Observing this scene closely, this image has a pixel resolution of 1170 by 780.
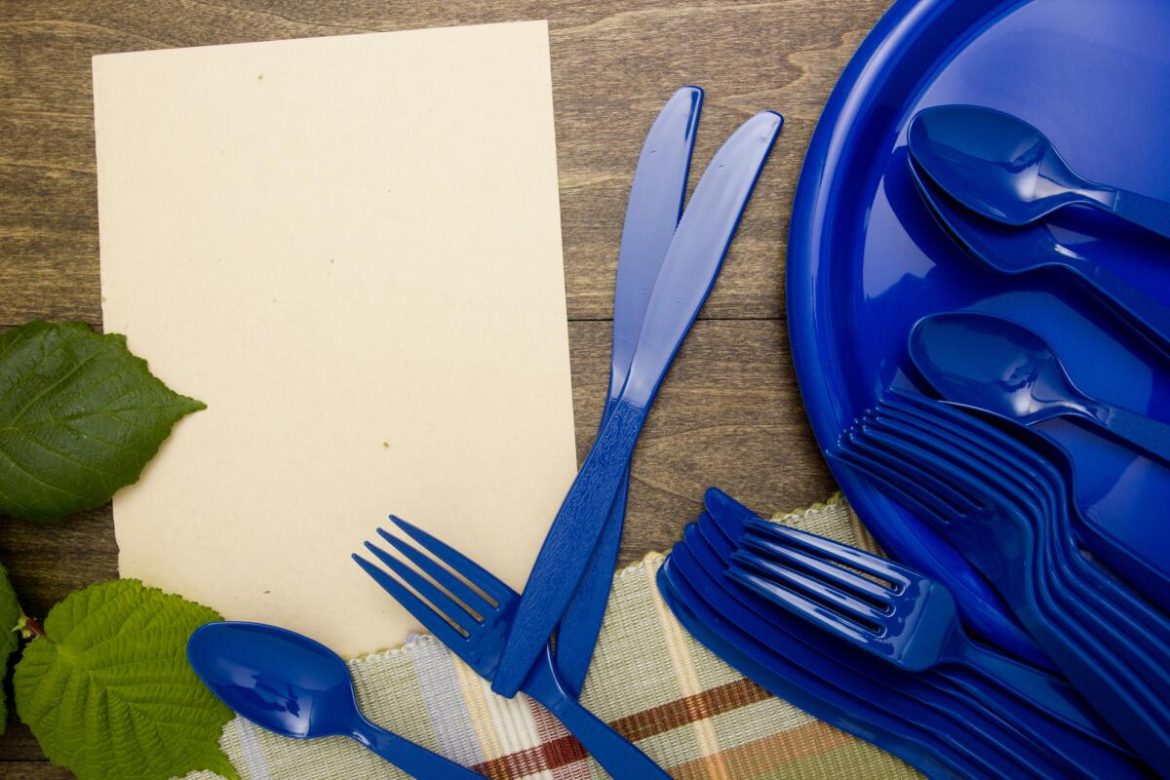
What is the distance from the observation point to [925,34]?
1.27ft

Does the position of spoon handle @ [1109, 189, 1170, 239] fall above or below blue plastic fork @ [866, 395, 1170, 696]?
above

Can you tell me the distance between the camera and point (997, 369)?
38 centimetres

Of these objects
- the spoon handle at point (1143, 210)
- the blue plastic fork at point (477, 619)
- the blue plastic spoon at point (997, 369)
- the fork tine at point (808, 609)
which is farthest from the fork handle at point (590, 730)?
the spoon handle at point (1143, 210)

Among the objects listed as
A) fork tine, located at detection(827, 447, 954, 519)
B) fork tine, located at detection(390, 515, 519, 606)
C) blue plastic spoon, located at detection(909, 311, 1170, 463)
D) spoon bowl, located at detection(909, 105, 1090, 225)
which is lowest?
fork tine, located at detection(390, 515, 519, 606)

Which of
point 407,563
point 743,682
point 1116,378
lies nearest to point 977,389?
point 1116,378

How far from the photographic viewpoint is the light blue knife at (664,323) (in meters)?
0.41

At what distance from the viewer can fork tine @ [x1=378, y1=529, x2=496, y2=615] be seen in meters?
0.41

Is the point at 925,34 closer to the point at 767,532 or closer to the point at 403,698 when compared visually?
the point at 767,532

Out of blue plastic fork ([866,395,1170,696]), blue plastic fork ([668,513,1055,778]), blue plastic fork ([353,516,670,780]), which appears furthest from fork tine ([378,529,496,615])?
blue plastic fork ([866,395,1170,696])

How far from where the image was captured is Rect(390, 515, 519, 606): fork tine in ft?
1.34

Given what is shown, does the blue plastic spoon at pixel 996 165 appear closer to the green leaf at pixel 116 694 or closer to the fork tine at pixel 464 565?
the fork tine at pixel 464 565

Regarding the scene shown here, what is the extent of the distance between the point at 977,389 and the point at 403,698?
1.04 feet

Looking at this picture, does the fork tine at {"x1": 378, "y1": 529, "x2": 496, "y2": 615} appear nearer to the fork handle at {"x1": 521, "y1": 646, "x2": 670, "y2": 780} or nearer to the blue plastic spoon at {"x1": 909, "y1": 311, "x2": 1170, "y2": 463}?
the fork handle at {"x1": 521, "y1": 646, "x2": 670, "y2": 780}

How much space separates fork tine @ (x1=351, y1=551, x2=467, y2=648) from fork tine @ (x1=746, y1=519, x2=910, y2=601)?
152 mm
